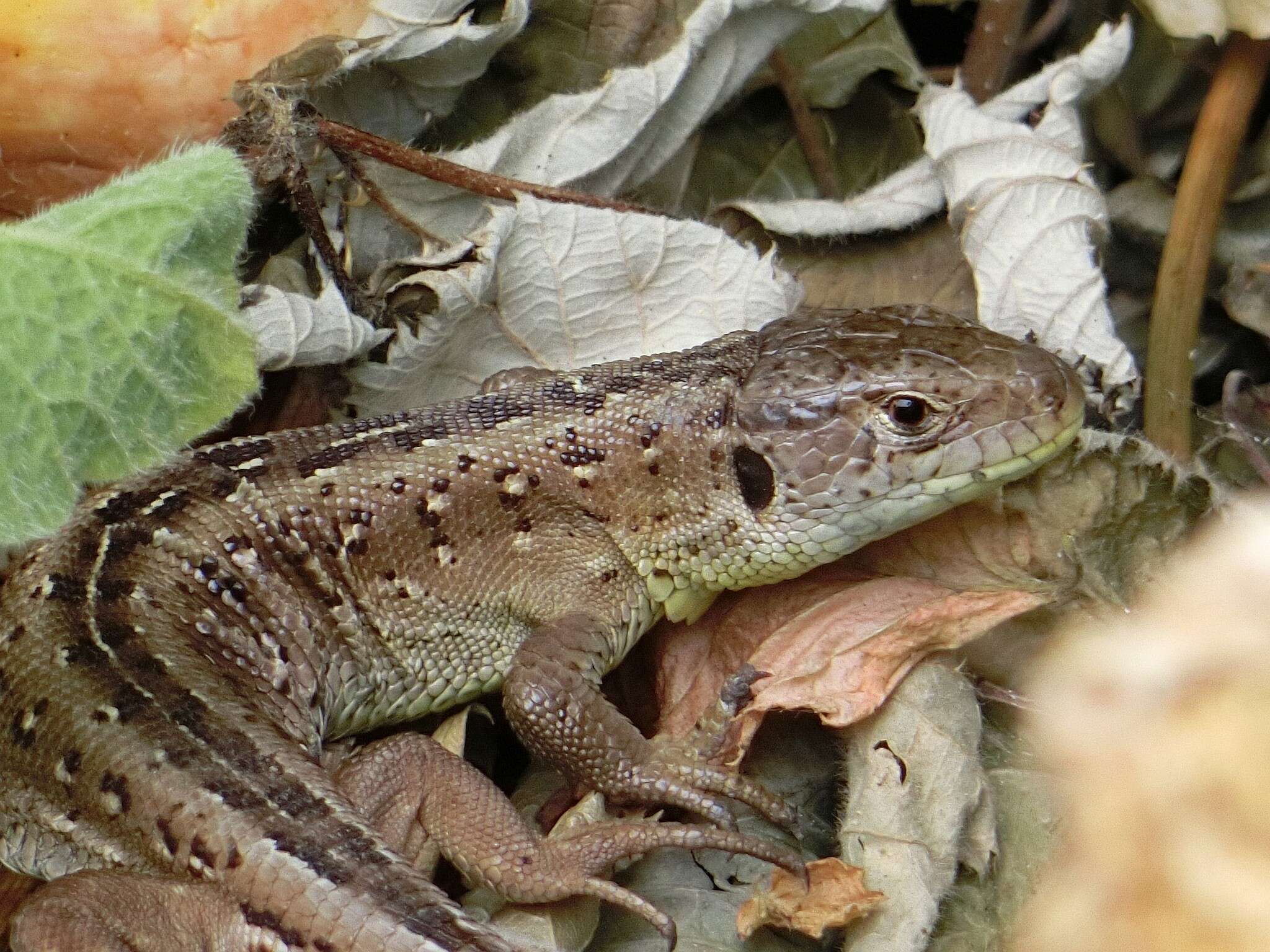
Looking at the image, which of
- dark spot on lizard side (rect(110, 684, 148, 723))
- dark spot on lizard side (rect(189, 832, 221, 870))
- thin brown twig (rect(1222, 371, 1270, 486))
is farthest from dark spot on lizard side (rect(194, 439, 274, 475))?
thin brown twig (rect(1222, 371, 1270, 486))

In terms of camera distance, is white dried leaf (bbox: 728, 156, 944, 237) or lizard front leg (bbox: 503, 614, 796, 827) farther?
white dried leaf (bbox: 728, 156, 944, 237)

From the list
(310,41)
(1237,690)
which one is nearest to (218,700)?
(310,41)

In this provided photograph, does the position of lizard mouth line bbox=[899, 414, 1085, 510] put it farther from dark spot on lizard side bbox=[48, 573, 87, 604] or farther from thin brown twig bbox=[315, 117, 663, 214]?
dark spot on lizard side bbox=[48, 573, 87, 604]

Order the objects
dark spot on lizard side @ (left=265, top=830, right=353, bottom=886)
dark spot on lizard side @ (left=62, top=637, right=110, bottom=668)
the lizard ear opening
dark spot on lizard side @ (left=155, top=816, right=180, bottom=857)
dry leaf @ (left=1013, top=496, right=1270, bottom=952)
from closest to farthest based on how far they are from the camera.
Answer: dry leaf @ (left=1013, top=496, right=1270, bottom=952) < dark spot on lizard side @ (left=265, top=830, right=353, bottom=886) < dark spot on lizard side @ (left=155, top=816, right=180, bottom=857) < dark spot on lizard side @ (left=62, top=637, right=110, bottom=668) < the lizard ear opening

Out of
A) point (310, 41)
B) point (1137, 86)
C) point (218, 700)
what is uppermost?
point (310, 41)

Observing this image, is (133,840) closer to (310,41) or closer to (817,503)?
(817,503)

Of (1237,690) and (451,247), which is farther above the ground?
(1237,690)
